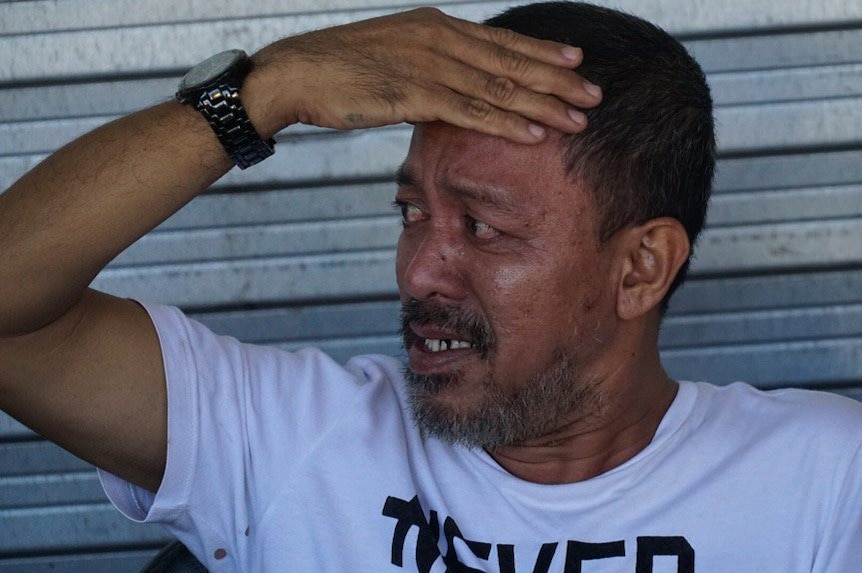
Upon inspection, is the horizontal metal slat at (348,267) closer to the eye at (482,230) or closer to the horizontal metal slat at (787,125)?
the horizontal metal slat at (787,125)

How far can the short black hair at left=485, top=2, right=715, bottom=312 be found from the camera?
103 inches

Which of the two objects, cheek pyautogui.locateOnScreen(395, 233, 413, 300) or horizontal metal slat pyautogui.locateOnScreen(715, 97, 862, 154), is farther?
horizontal metal slat pyautogui.locateOnScreen(715, 97, 862, 154)

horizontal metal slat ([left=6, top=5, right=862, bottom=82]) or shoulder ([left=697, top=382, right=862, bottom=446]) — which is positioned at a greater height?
horizontal metal slat ([left=6, top=5, right=862, bottom=82])

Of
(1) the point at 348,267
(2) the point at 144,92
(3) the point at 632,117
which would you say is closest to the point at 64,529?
(1) the point at 348,267

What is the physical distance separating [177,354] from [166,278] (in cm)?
104

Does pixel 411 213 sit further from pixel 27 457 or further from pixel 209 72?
pixel 27 457

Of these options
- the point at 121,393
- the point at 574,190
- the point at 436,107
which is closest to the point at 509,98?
the point at 436,107

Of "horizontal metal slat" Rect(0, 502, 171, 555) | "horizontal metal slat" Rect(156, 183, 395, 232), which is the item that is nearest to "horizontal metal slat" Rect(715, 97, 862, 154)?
"horizontal metal slat" Rect(156, 183, 395, 232)

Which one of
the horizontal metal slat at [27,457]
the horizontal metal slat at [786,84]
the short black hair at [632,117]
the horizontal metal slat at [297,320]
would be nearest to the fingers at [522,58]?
the short black hair at [632,117]

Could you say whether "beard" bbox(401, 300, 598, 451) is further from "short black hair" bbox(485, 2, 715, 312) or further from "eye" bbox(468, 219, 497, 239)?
"short black hair" bbox(485, 2, 715, 312)

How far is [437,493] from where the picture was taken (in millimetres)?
2705

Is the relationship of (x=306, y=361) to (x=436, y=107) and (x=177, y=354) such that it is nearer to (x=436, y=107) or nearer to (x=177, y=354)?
(x=177, y=354)

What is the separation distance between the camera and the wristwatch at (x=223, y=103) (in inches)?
97.2

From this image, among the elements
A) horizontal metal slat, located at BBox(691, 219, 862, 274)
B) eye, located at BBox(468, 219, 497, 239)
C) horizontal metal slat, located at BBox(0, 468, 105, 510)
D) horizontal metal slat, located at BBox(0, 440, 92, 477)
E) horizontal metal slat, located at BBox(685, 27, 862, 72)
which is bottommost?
horizontal metal slat, located at BBox(0, 468, 105, 510)
